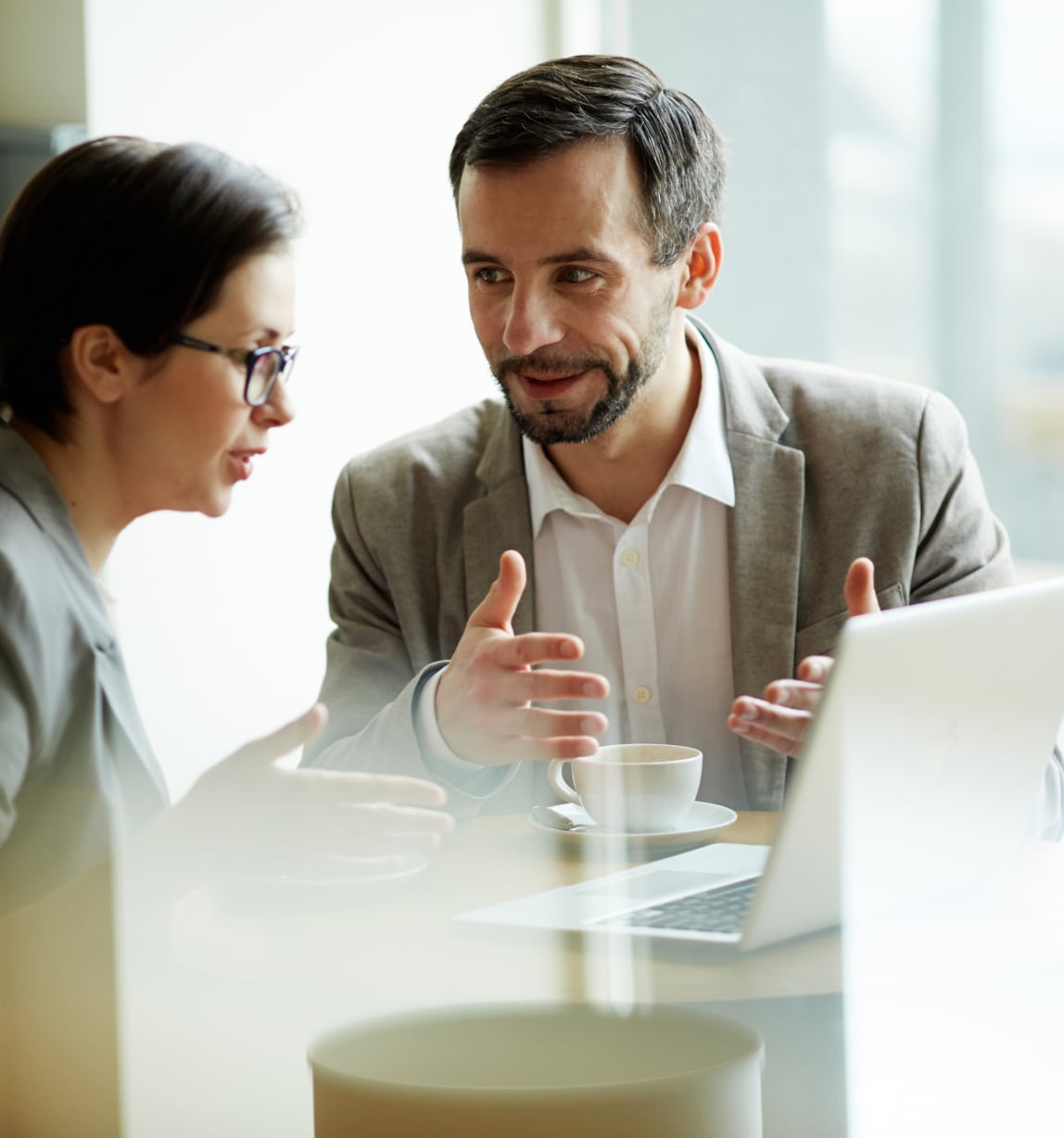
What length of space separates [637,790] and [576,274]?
616mm

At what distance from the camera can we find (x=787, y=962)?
70 cm

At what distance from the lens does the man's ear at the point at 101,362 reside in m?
0.70

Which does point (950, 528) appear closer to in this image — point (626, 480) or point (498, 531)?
point (626, 480)

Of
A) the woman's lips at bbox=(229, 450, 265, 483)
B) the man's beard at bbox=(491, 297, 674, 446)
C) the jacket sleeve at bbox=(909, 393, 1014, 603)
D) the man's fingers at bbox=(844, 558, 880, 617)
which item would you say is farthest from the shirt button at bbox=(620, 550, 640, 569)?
the woman's lips at bbox=(229, 450, 265, 483)

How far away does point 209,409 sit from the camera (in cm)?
77

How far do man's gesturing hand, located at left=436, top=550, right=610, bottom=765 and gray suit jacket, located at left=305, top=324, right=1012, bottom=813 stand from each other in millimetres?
A: 231

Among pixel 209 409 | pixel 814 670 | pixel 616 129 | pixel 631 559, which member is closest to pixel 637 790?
pixel 814 670

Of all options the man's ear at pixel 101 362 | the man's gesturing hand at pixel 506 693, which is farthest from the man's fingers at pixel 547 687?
the man's ear at pixel 101 362

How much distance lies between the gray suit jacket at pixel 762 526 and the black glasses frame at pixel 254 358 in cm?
49

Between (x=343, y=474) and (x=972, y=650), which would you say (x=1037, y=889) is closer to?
(x=972, y=650)

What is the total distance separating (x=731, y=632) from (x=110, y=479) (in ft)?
2.44

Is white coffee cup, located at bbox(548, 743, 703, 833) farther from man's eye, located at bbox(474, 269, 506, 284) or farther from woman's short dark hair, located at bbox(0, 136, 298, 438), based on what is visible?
man's eye, located at bbox(474, 269, 506, 284)

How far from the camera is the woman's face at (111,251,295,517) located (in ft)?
2.38

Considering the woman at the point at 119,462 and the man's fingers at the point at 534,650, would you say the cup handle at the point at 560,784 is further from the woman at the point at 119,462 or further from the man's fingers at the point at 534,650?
the woman at the point at 119,462
